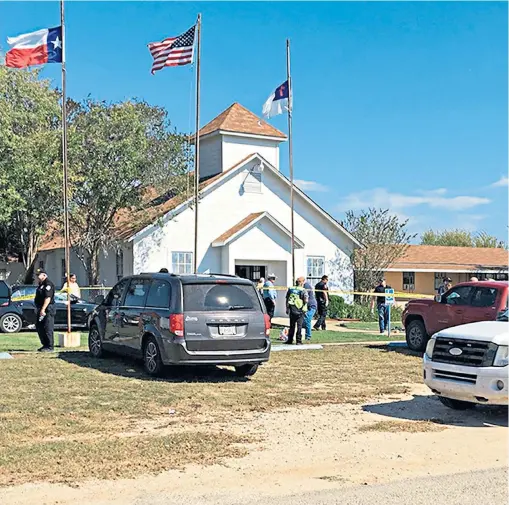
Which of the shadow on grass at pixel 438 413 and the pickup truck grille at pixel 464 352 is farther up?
the pickup truck grille at pixel 464 352

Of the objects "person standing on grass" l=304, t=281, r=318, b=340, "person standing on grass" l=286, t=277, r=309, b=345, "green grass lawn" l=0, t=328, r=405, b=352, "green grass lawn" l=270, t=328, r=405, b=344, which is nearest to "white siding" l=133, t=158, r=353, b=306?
"green grass lawn" l=0, t=328, r=405, b=352

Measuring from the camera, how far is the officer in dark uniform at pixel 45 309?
15398mm

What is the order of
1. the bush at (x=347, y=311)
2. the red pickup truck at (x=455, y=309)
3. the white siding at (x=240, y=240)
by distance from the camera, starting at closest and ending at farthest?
the red pickup truck at (x=455, y=309)
the white siding at (x=240, y=240)
the bush at (x=347, y=311)

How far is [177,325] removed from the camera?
11852 mm

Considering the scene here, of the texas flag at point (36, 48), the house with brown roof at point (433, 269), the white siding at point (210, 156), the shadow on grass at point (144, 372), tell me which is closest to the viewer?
the shadow on grass at point (144, 372)

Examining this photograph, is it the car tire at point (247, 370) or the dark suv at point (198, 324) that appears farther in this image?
the car tire at point (247, 370)

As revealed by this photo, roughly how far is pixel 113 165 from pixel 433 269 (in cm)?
2193

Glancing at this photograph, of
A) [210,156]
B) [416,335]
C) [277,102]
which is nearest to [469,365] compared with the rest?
[416,335]

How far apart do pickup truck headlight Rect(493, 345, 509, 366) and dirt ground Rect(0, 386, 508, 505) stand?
75 centimetres

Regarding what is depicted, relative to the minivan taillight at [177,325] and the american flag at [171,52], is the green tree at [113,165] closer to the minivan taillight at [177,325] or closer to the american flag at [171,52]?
the american flag at [171,52]

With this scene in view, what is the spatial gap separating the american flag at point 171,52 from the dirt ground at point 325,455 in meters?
15.0

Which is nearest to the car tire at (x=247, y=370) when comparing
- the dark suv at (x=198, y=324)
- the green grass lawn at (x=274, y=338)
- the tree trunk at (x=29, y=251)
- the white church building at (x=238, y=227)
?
the dark suv at (x=198, y=324)

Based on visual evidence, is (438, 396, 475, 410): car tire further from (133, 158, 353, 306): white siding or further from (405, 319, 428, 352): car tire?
(133, 158, 353, 306): white siding

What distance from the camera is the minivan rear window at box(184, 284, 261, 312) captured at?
12102mm
